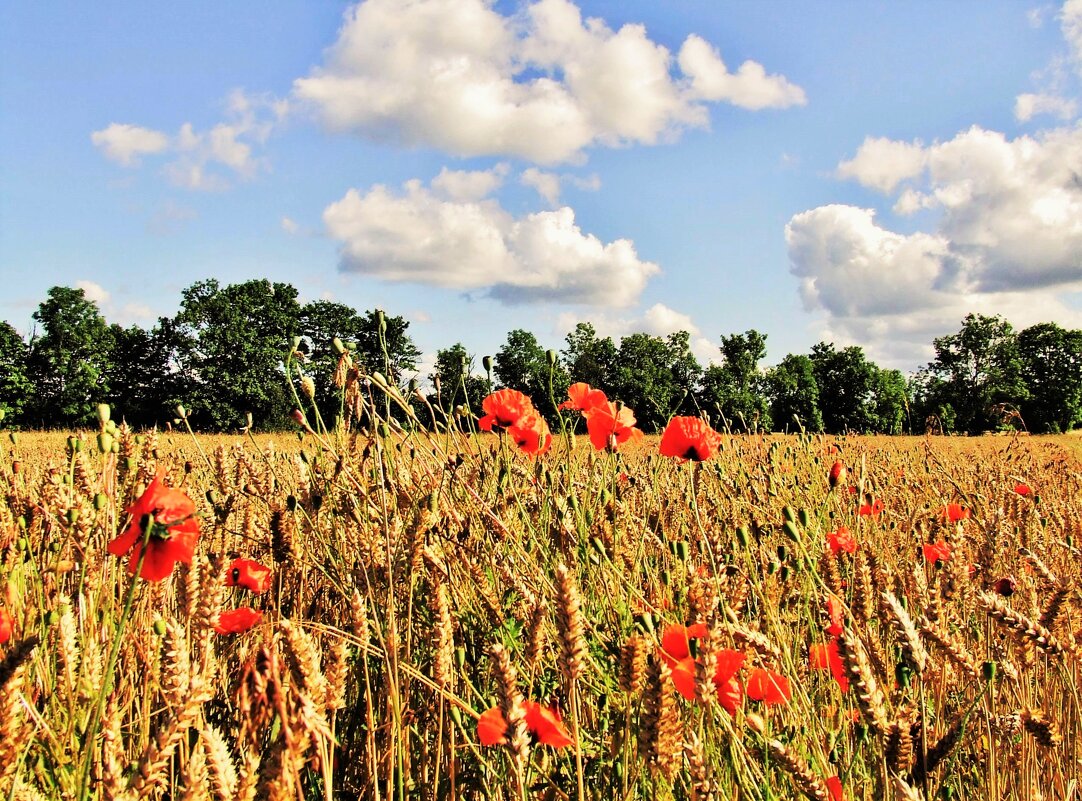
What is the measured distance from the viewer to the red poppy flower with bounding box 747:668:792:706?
1.40 meters

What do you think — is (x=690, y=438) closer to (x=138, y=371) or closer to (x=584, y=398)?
(x=584, y=398)

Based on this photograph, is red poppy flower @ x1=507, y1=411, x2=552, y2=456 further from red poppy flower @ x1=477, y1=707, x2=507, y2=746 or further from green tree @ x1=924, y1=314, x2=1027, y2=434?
green tree @ x1=924, y1=314, x2=1027, y2=434

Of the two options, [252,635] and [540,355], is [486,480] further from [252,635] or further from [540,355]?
[540,355]

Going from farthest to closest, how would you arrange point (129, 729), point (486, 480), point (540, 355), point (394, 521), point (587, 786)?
point (540, 355) → point (486, 480) → point (394, 521) → point (129, 729) → point (587, 786)

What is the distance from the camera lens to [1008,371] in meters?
54.6

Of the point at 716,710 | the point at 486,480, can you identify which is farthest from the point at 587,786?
the point at 486,480

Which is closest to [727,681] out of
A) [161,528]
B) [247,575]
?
[161,528]

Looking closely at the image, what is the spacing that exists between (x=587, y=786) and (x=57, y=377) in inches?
2069

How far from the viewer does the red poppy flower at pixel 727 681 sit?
1.28 m

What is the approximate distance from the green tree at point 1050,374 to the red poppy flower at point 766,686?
5892 centimetres

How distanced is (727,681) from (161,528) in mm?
971

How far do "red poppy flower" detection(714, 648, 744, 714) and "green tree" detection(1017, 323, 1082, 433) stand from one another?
194 feet

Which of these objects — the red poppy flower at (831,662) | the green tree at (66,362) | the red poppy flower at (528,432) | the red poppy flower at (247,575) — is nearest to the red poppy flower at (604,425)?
the red poppy flower at (528,432)

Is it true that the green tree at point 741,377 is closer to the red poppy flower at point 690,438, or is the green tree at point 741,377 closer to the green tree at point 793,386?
the green tree at point 793,386
